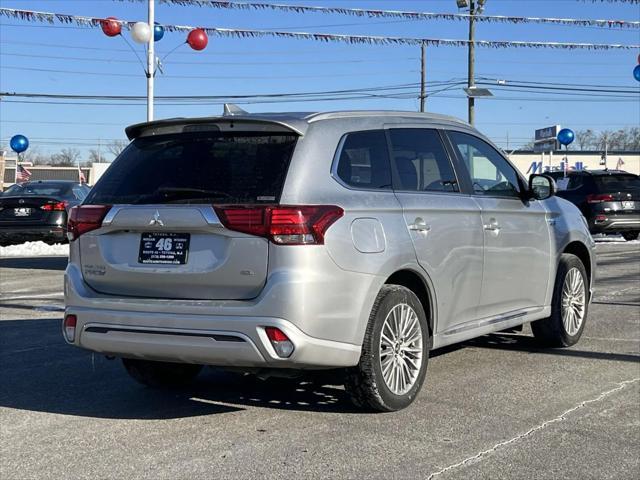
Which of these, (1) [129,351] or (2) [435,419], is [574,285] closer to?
(2) [435,419]

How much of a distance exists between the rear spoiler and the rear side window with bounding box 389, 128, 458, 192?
88cm

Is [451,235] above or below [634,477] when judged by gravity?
above

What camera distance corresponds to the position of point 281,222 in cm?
455

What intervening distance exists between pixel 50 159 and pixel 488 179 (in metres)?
113

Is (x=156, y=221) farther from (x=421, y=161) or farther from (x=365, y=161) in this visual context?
(x=421, y=161)

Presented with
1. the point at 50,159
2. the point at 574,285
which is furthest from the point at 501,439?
the point at 50,159

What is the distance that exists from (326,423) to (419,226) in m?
1.38

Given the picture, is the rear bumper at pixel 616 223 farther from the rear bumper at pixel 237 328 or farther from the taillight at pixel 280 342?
the taillight at pixel 280 342

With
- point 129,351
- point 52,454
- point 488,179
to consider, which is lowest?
point 52,454

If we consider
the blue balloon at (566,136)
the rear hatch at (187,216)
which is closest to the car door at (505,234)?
the rear hatch at (187,216)

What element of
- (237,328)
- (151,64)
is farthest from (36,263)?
(237,328)

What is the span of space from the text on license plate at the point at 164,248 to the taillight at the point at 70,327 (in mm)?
649

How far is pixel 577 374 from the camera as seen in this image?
6.37 m

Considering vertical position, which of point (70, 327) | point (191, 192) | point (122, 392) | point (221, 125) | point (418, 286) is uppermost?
point (221, 125)
